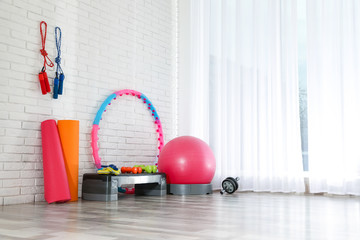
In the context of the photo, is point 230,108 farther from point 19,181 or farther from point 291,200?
point 19,181

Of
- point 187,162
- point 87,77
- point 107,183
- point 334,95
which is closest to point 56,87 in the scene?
point 87,77

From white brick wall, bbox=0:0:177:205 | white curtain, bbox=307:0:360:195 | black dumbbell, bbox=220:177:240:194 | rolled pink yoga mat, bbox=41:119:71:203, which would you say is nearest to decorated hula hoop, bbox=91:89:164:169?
white brick wall, bbox=0:0:177:205

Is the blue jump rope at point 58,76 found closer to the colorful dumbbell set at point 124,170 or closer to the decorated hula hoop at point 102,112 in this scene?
the decorated hula hoop at point 102,112

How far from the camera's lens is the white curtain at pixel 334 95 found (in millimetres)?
4441

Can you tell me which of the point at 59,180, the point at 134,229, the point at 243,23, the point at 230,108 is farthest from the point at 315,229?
the point at 243,23

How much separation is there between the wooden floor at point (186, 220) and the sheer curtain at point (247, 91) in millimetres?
1036

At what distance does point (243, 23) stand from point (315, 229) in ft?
11.5

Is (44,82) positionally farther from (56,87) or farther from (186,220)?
(186,220)

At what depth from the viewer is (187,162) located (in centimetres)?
456

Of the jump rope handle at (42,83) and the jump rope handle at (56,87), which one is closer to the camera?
the jump rope handle at (42,83)

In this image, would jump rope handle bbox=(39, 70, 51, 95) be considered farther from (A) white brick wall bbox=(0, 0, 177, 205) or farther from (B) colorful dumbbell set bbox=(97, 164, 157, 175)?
(B) colorful dumbbell set bbox=(97, 164, 157, 175)

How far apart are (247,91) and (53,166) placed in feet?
8.35

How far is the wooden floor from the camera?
86.4 inches

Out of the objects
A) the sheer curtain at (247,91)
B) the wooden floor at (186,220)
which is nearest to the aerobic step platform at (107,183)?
the wooden floor at (186,220)
